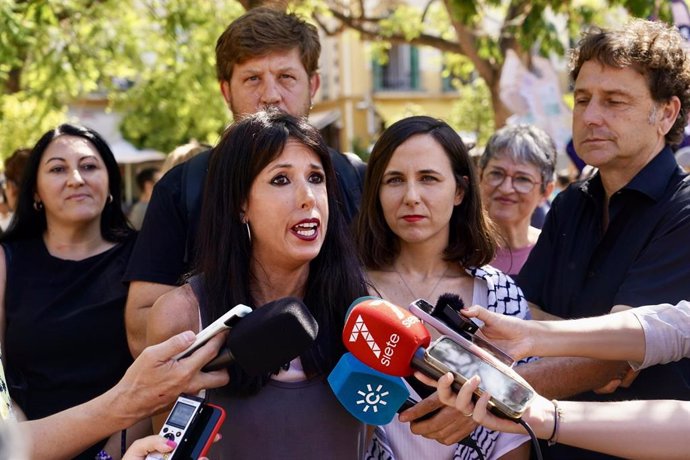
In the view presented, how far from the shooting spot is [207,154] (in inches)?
153

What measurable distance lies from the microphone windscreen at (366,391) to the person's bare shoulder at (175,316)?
1.71 ft

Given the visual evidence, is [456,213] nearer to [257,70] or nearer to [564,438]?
[257,70]

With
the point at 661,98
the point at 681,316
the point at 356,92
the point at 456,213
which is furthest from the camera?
the point at 356,92

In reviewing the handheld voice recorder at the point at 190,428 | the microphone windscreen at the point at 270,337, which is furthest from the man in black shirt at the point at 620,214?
the handheld voice recorder at the point at 190,428

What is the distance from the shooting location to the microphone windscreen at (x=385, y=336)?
2.46 meters

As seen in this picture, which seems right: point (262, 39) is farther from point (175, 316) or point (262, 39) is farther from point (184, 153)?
point (175, 316)

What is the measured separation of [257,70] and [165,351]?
1.98 meters

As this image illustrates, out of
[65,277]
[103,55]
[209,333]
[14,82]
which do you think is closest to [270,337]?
[209,333]

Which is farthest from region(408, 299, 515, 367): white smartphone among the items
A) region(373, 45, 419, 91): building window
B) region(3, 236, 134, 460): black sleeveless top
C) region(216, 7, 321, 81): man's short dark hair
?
region(373, 45, 419, 91): building window

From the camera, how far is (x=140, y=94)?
15.9m

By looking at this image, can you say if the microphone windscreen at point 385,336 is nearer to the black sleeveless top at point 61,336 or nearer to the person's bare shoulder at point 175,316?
the person's bare shoulder at point 175,316

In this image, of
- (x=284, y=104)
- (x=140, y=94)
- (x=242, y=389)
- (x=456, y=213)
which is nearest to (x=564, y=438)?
(x=242, y=389)

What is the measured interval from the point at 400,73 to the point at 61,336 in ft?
102

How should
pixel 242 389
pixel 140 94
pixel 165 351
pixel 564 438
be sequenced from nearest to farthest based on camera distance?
pixel 165 351
pixel 564 438
pixel 242 389
pixel 140 94
